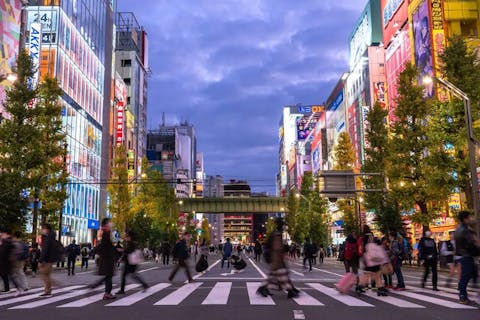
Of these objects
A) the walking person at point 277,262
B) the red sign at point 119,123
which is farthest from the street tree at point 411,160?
the red sign at point 119,123

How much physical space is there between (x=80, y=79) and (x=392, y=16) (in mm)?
33969

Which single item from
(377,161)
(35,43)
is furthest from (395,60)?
(35,43)

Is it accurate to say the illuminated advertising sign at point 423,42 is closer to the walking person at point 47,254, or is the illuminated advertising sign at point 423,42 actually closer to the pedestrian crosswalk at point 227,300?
the pedestrian crosswalk at point 227,300

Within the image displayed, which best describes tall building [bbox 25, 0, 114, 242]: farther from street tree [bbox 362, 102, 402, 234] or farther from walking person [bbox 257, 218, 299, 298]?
walking person [bbox 257, 218, 299, 298]

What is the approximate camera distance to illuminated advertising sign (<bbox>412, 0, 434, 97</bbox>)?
127 feet

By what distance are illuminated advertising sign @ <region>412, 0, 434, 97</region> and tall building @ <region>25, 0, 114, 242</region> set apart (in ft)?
95.8

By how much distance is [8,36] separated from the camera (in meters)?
35.6

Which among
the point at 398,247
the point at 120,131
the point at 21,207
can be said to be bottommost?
the point at 398,247

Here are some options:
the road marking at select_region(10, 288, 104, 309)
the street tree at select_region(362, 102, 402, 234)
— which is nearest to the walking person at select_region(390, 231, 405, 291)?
the road marking at select_region(10, 288, 104, 309)

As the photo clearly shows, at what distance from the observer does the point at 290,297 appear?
10820mm

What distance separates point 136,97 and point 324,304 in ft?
266

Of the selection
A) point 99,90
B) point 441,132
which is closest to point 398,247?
point 441,132

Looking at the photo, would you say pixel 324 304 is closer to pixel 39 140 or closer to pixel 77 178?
pixel 39 140

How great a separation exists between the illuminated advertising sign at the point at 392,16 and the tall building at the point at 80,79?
109 feet
